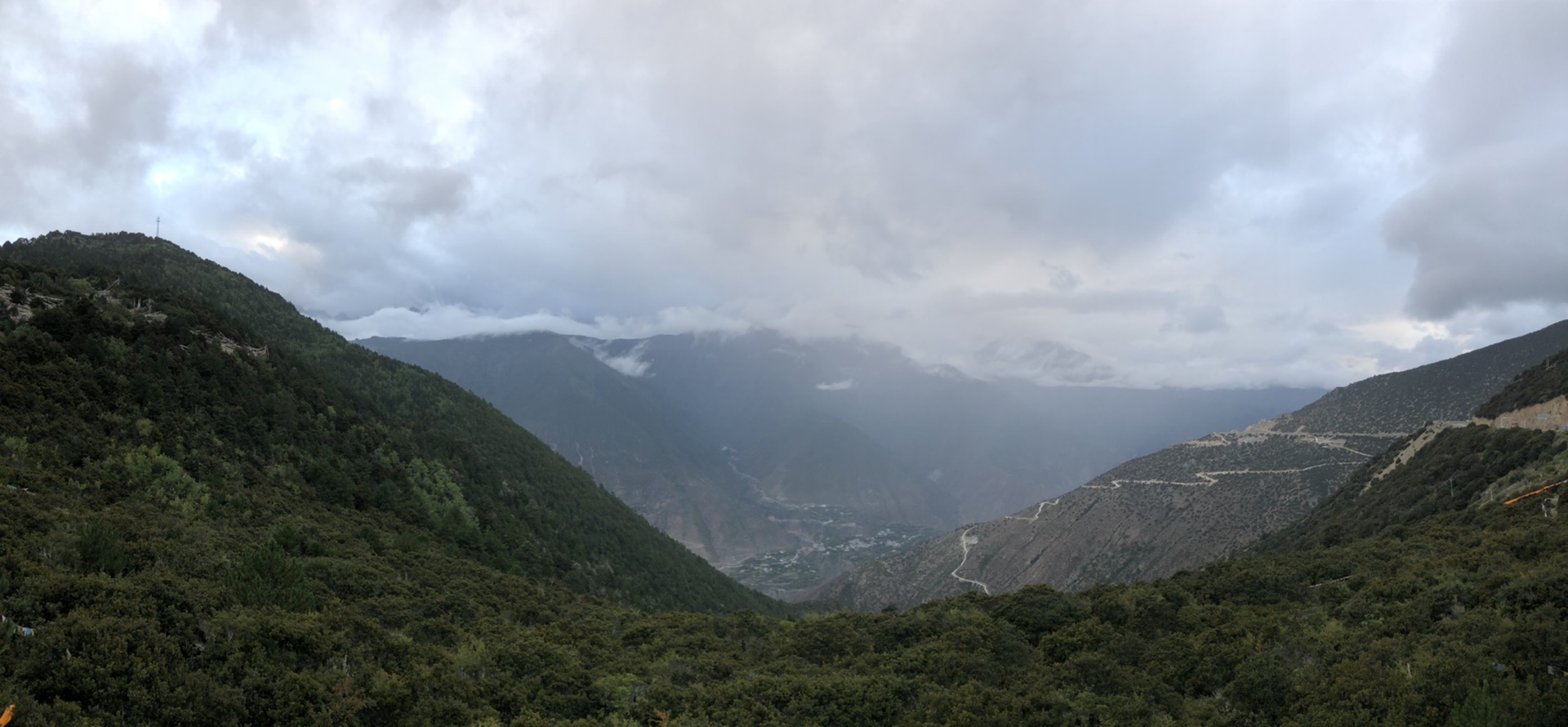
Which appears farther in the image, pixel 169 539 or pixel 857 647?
pixel 857 647

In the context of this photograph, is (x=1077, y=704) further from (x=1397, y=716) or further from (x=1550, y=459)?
(x=1550, y=459)

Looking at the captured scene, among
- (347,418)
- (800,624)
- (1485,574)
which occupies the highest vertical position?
(347,418)

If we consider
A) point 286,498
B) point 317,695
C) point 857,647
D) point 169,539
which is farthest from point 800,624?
point 286,498

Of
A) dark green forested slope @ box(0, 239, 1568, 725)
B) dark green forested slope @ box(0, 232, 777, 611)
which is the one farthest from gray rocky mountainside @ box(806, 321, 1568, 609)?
dark green forested slope @ box(0, 239, 1568, 725)

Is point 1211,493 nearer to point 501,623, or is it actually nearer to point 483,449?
point 483,449

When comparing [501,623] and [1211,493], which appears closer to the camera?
[501,623]

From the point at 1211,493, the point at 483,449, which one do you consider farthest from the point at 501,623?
the point at 1211,493

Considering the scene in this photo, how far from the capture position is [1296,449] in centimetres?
12025

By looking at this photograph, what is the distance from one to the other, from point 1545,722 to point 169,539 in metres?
39.4

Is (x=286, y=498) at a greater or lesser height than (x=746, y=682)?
greater

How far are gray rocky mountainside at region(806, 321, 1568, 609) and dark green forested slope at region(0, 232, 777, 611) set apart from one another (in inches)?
1895

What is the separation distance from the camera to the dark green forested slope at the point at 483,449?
74.0 m

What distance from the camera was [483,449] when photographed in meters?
101

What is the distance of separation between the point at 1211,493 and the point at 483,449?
377 ft
